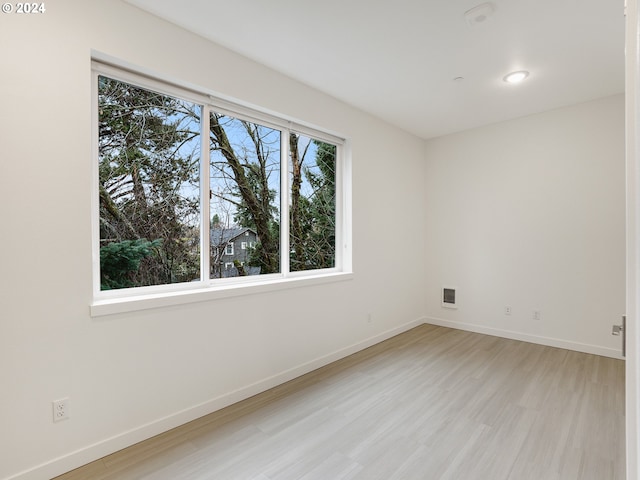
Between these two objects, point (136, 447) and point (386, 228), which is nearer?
point (136, 447)

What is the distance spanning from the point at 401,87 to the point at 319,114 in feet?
2.75

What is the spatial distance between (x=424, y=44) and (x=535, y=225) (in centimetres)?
267

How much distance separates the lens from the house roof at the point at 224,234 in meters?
2.62

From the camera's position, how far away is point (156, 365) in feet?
6.97

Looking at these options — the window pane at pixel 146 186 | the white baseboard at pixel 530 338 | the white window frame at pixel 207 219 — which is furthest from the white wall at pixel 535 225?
the window pane at pixel 146 186

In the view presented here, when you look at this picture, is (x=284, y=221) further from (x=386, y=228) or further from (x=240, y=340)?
(x=386, y=228)

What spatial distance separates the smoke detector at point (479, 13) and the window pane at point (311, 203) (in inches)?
67.8

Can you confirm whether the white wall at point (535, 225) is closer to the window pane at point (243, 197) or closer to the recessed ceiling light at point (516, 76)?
the recessed ceiling light at point (516, 76)

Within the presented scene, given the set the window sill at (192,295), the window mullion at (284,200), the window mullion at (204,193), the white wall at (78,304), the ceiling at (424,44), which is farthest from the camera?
the window mullion at (284,200)

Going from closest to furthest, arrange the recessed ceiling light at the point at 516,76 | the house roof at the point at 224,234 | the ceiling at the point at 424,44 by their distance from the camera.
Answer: the ceiling at the point at 424,44, the house roof at the point at 224,234, the recessed ceiling light at the point at 516,76

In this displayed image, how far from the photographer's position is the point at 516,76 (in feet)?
9.62

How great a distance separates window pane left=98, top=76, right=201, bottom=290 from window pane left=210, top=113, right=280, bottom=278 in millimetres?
174

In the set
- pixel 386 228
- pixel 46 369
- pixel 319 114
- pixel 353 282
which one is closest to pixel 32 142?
pixel 46 369

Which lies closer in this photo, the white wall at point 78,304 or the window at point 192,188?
the white wall at point 78,304
